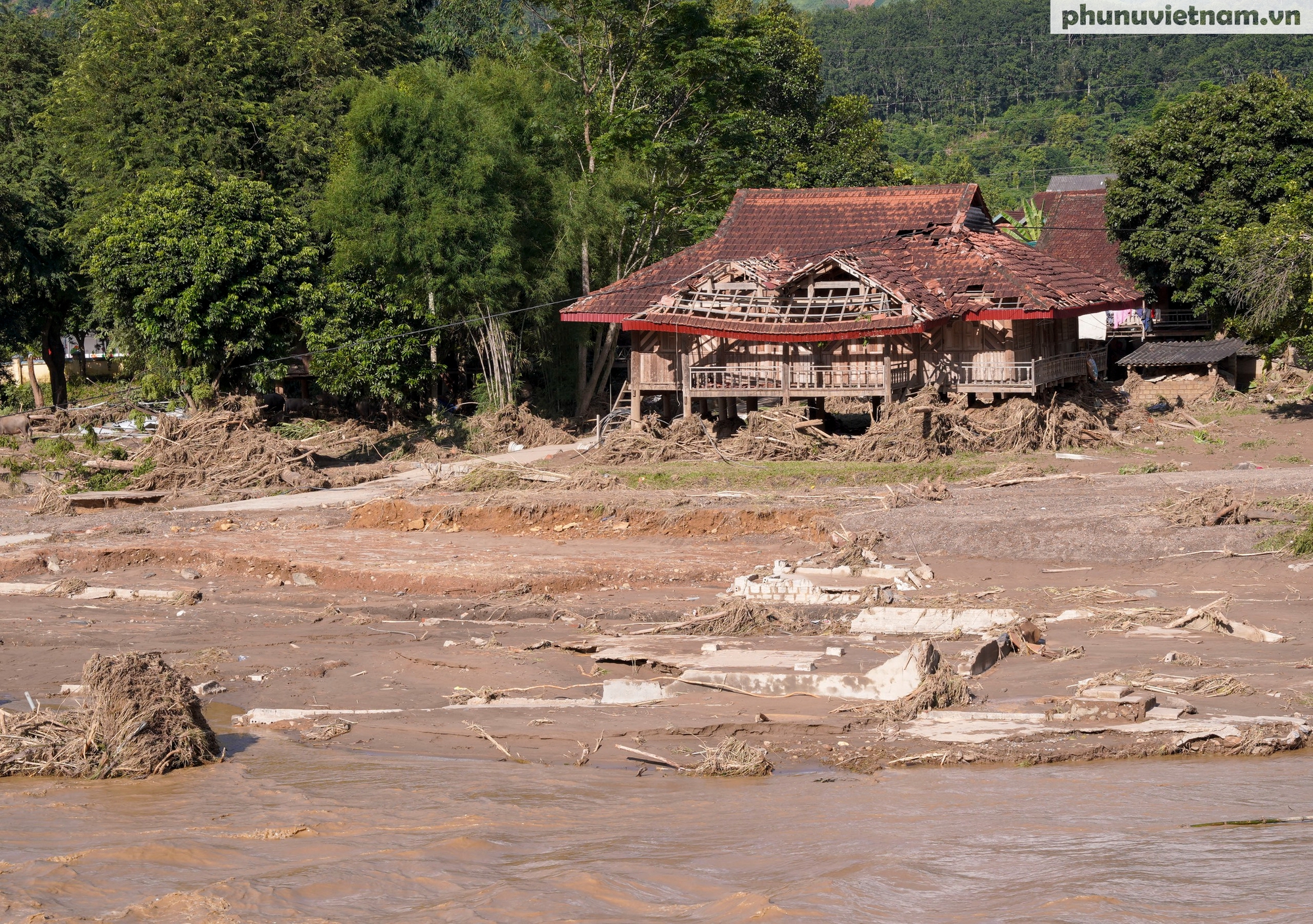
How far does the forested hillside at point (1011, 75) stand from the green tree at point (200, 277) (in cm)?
6020

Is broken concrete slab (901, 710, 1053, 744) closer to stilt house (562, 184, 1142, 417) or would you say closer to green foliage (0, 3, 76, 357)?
stilt house (562, 184, 1142, 417)

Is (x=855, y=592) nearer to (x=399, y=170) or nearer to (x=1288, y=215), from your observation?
(x=1288, y=215)

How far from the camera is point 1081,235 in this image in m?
45.9

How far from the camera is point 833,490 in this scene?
23484mm

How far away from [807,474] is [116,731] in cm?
1531

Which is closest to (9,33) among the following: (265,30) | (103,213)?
(265,30)

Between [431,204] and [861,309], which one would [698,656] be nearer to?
[861,309]

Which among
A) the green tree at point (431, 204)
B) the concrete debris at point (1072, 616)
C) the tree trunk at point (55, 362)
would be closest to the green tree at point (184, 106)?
the green tree at point (431, 204)

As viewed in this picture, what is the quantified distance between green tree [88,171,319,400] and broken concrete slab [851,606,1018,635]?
18.4 meters

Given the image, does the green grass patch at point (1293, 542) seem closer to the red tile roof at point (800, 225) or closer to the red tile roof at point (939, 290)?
the red tile roof at point (939, 290)

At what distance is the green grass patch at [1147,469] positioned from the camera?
24.0 m

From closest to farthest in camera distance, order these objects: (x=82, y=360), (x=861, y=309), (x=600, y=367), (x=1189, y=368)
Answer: (x=861, y=309) < (x=600, y=367) < (x=1189, y=368) < (x=82, y=360)

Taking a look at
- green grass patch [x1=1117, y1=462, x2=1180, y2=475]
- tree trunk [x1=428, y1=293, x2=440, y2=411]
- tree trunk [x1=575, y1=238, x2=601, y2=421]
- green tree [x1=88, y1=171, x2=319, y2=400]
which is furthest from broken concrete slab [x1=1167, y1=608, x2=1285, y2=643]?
tree trunk [x1=575, y1=238, x2=601, y2=421]

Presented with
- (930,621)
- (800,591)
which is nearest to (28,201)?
(800,591)
